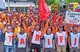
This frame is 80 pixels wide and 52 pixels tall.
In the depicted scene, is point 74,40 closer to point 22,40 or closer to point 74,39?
point 74,39

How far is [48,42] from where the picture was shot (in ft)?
43.9

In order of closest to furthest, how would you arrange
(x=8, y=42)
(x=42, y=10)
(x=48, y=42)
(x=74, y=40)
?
(x=8, y=42) < (x=48, y=42) < (x=74, y=40) < (x=42, y=10)

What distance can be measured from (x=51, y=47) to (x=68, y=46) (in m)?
0.80

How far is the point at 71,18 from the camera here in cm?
1606

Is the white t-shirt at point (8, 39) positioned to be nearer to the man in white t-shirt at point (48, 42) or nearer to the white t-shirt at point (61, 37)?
the man in white t-shirt at point (48, 42)

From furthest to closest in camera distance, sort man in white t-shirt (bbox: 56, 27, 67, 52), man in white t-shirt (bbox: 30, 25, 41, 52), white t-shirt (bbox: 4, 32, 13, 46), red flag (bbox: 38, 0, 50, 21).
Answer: red flag (bbox: 38, 0, 50, 21) < man in white t-shirt (bbox: 30, 25, 41, 52) < man in white t-shirt (bbox: 56, 27, 67, 52) < white t-shirt (bbox: 4, 32, 13, 46)

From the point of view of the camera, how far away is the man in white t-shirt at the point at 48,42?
13328 mm

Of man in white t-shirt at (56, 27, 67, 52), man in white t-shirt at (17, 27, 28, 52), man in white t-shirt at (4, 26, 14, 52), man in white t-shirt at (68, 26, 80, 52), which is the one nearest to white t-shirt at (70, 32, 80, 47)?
man in white t-shirt at (68, 26, 80, 52)

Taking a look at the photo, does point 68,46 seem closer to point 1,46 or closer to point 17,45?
point 17,45

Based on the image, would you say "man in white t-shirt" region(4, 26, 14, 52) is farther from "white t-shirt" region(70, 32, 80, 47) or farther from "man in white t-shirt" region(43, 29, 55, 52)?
"white t-shirt" region(70, 32, 80, 47)

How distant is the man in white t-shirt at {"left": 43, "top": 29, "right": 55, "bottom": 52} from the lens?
1333 cm

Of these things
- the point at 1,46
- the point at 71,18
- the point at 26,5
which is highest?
the point at 71,18

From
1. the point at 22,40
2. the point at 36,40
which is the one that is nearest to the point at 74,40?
the point at 36,40

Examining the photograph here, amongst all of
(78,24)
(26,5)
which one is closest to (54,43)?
(78,24)
